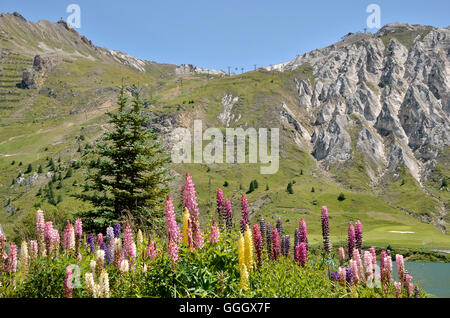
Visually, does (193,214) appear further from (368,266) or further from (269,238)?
(269,238)

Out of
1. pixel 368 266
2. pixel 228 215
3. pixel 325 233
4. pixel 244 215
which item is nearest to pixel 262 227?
pixel 325 233

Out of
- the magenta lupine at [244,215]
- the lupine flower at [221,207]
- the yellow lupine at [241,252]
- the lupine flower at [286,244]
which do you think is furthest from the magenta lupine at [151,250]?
the lupine flower at [286,244]

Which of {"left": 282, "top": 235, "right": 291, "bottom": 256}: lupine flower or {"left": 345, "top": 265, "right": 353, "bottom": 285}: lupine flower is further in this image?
{"left": 282, "top": 235, "right": 291, "bottom": 256}: lupine flower

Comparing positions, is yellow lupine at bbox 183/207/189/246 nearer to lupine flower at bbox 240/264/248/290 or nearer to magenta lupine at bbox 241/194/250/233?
lupine flower at bbox 240/264/248/290

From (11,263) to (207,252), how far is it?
20.4ft

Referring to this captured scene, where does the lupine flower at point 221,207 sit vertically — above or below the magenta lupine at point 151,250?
above

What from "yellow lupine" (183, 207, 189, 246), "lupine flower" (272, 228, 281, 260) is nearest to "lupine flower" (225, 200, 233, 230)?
"lupine flower" (272, 228, 281, 260)

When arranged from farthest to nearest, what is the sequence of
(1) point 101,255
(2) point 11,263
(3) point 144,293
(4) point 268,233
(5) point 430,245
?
(5) point 430,245 → (4) point 268,233 → (2) point 11,263 → (3) point 144,293 → (1) point 101,255

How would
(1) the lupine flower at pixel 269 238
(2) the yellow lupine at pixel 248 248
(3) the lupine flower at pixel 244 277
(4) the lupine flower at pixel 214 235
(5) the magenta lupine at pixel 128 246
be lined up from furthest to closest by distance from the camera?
(1) the lupine flower at pixel 269 238 → (5) the magenta lupine at pixel 128 246 → (4) the lupine flower at pixel 214 235 → (2) the yellow lupine at pixel 248 248 → (3) the lupine flower at pixel 244 277

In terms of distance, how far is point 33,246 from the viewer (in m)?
11.3

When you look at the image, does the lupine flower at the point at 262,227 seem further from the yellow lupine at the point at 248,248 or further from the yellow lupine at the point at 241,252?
the yellow lupine at the point at 241,252
